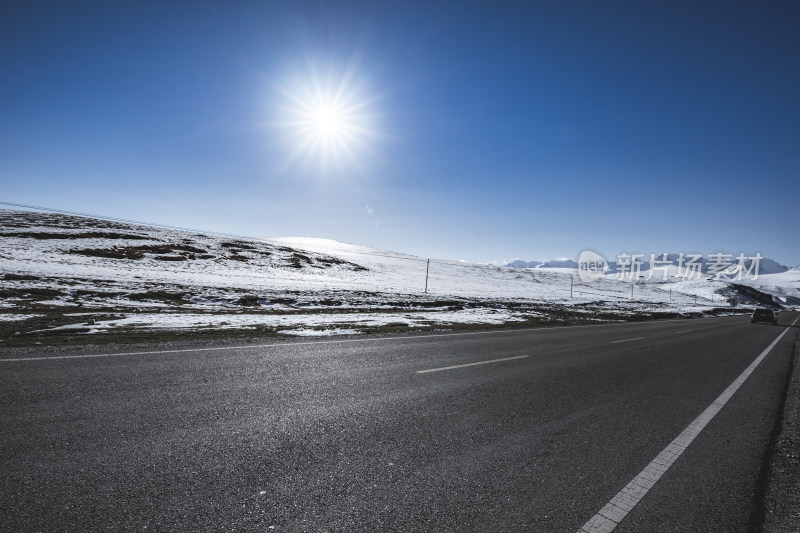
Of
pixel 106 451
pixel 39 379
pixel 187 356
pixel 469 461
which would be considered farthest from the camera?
pixel 187 356

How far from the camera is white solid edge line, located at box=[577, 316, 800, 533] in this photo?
2.75m

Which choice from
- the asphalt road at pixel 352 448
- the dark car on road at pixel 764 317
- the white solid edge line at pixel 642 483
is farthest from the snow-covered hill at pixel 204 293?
the dark car on road at pixel 764 317

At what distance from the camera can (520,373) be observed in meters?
7.55

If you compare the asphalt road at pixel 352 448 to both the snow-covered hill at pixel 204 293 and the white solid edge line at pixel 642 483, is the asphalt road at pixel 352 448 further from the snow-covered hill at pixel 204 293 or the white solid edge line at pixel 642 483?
the snow-covered hill at pixel 204 293

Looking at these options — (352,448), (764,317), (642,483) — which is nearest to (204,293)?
(352,448)

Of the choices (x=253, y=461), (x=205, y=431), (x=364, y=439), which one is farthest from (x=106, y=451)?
(x=364, y=439)

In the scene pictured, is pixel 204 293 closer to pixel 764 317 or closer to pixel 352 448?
pixel 352 448

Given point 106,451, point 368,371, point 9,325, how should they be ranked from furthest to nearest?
point 9,325
point 368,371
point 106,451

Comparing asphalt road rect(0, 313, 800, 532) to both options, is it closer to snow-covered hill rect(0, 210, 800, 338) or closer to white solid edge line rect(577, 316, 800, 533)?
white solid edge line rect(577, 316, 800, 533)

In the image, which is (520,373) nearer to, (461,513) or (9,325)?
(461,513)

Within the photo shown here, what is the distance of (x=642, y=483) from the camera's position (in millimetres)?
3365

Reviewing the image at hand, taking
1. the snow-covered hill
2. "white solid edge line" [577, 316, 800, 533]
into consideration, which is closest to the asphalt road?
"white solid edge line" [577, 316, 800, 533]

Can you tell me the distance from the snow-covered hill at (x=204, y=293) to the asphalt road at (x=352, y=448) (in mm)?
7642

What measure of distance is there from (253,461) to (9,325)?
13.4m
